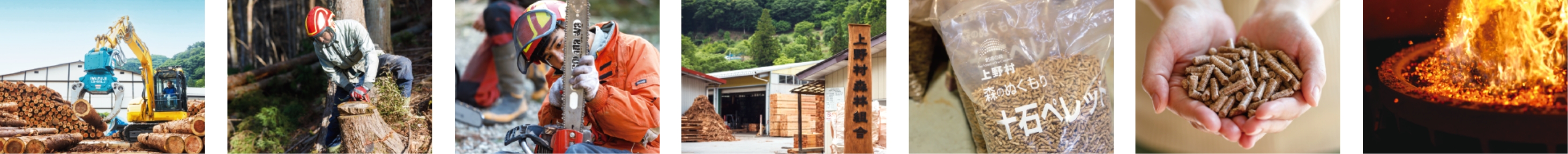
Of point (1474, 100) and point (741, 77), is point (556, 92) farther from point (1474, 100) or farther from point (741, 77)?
point (1474, 100)

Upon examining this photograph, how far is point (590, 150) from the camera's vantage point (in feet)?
15.6

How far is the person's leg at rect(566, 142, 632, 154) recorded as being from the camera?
4.72 meters

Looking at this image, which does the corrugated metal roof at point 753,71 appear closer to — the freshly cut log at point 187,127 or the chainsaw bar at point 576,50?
the chainsaw bar at point 576,50

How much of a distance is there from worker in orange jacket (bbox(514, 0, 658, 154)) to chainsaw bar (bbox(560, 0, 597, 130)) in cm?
2

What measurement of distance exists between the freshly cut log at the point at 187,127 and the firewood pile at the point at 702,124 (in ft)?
7.86

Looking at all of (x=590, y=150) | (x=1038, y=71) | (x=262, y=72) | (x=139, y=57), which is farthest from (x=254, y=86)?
(x=1038, y=71)

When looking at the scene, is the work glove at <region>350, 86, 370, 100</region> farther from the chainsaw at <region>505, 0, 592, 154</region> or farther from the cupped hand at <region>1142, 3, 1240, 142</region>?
the cupped hand at <region>1142, 3, 1240, 142</region>

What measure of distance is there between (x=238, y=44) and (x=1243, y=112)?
4913mm

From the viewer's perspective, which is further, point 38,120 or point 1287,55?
point 38,120

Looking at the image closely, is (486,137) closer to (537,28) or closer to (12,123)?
(537,28)

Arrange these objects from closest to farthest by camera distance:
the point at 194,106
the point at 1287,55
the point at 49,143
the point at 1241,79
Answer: the point at 1241,79 < the point at 1287,55 < the point at 49,143 < the point at 194,106

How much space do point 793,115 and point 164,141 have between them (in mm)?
3122

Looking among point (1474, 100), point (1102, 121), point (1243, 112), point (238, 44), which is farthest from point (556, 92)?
point (1474, 100)

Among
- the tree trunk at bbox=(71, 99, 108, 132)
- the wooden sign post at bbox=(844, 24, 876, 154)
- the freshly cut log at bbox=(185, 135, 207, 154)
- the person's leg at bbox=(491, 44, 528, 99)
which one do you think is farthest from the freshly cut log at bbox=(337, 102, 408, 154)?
the wooden sign post at bbox=(844, 24, 876, 154)
